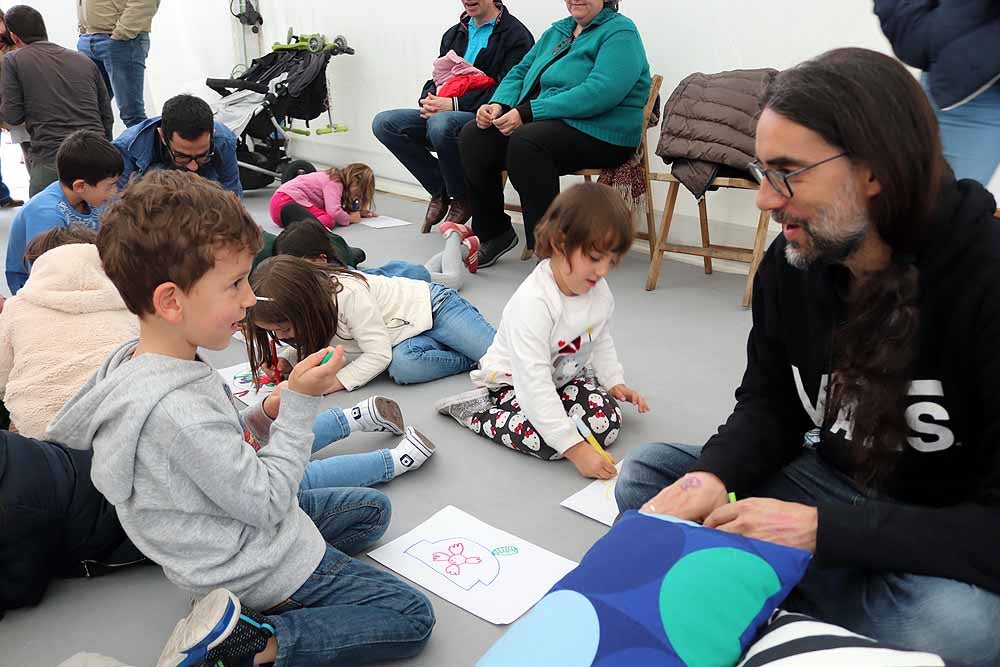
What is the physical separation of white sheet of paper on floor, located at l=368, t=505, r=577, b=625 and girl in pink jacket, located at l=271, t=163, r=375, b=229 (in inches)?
116

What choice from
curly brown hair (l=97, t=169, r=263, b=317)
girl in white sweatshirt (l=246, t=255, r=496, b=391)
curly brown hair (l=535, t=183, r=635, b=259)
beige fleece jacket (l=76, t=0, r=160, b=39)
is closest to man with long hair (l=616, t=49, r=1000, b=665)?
curly brown hair (l=535, t=183, r=635, b=259)

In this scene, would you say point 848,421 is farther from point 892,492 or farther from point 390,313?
point 390,313

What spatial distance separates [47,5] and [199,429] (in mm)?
7179

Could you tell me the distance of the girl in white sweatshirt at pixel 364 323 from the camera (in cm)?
218

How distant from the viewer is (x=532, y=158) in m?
3.33

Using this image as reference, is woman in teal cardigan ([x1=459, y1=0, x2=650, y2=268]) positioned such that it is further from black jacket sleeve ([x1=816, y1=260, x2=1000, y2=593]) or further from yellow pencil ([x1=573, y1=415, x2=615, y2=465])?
black jacket sleeve ([x1=816, y1=260, x2=1000, y2=593])

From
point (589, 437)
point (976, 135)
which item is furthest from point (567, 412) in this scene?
point (976, 135)

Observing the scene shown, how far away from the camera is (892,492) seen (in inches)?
46.9

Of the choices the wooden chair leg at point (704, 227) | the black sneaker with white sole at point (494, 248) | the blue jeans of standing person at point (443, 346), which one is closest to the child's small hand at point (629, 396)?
the blue jeans of standing person at point (443, 346)

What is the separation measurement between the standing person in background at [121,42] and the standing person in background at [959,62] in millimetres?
4485

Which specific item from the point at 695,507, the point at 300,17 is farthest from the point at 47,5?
the point at 695,507

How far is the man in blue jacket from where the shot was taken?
→ 3.88 meters

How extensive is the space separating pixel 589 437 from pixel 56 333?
1.23m

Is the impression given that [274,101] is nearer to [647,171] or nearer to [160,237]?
[647,171]
